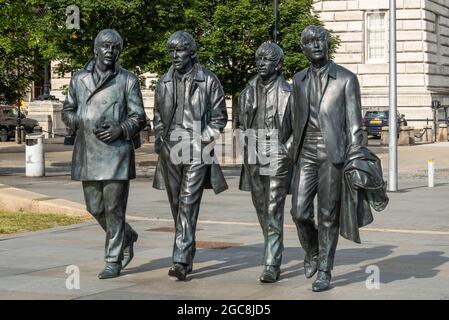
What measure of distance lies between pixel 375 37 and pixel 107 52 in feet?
127

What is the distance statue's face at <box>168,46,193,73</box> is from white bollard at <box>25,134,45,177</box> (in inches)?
627

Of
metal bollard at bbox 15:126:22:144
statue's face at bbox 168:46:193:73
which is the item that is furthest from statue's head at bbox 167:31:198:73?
metal bollard at bbox 15:126:22:144

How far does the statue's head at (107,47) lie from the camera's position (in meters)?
9.62

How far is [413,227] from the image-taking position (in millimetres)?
14469

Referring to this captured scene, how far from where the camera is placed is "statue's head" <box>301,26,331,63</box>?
9.08 meters

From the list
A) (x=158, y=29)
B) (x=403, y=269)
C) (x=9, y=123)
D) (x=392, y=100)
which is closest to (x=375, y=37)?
(x=9, y=123)

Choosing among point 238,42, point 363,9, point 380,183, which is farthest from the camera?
point 363,9

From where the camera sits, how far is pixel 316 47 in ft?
29.9

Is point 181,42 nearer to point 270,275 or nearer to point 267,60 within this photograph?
point 267,60

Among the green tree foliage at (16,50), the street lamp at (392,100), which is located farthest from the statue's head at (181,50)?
the green tree foliage at (16,50)

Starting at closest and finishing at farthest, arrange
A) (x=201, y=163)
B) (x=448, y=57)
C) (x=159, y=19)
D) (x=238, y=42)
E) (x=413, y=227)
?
(x=201, y=163), (x=413, y=227), (x=159, y=19), (x=238, y=42), (x=448, y=57)
